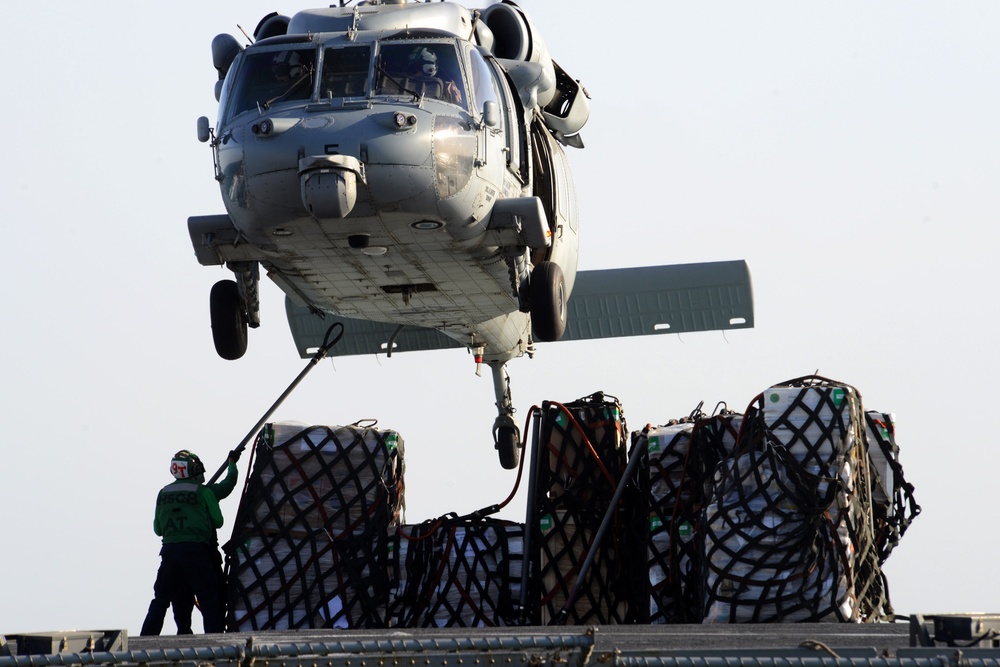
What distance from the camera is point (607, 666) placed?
702cm

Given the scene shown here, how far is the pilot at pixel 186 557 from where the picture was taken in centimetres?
1406

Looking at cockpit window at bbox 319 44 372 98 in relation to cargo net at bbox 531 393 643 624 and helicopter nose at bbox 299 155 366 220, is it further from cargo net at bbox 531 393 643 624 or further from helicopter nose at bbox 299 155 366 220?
cargo net at bbox 531 393 643 624

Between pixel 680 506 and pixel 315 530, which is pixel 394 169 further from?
pixel 680 506

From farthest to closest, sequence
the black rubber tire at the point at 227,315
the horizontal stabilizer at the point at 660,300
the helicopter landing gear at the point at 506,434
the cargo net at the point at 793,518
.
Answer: the helicopter landing gear at the point at 506,434
the horizontal stabilizer at the point at 660,300
the black rubber tire at the point at 227,315
the cargo net at the point at 793,518

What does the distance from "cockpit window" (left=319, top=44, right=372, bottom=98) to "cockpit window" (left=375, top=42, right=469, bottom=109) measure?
0.13m

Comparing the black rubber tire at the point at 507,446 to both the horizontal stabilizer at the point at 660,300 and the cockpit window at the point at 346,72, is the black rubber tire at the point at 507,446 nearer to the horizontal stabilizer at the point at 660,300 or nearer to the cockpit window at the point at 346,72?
the horizontal stabilizer at the point at 660,300

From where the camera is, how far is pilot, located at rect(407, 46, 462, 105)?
1448 cm

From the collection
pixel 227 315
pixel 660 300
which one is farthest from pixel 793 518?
pixel 660 300

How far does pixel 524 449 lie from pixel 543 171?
3.63 m

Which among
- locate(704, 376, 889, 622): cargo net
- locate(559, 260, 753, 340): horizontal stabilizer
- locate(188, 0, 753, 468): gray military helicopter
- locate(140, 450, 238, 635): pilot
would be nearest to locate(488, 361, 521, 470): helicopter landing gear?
locate(559, 260, 753, 340): horizontal stabilizer

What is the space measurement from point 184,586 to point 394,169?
A: 412 centimetres

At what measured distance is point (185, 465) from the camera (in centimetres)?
1440

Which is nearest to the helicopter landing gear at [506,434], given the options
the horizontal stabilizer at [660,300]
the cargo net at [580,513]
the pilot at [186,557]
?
the horizontal stabilizer at [660,300]

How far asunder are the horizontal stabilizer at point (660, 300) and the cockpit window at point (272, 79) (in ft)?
25.7
